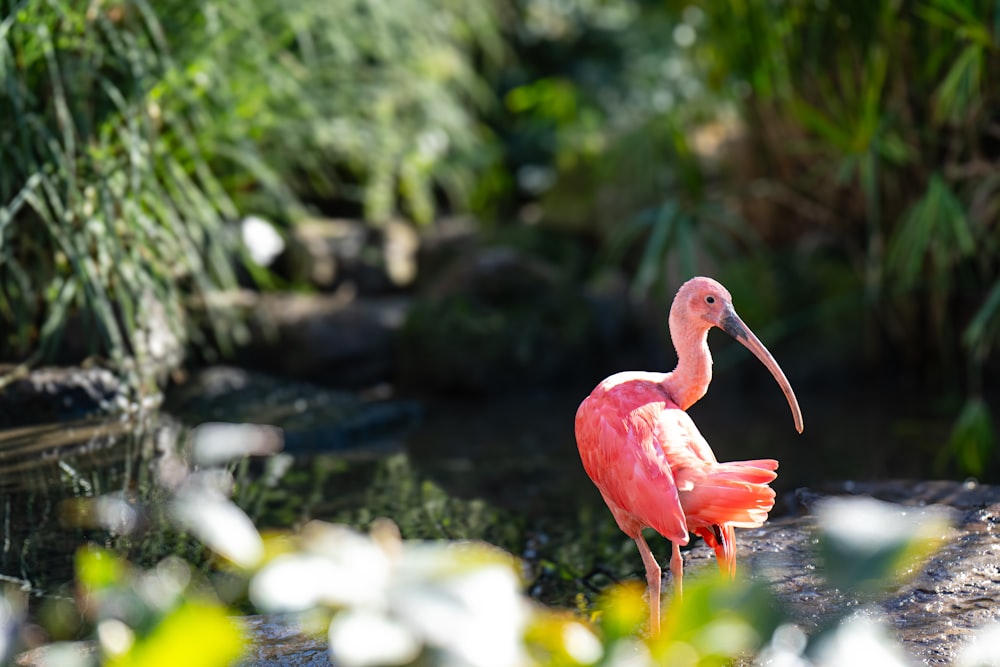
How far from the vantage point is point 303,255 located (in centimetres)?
715

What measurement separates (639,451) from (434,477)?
184 centimetres

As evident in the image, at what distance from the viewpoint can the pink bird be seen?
80.8 inches

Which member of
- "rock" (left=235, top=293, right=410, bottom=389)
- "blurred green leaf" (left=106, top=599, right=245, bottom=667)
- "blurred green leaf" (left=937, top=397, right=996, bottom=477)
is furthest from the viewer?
"rock" (left=235, top=293, right=410, bottom=389)

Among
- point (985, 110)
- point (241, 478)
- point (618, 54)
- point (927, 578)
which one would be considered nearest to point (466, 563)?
point (927, 578)

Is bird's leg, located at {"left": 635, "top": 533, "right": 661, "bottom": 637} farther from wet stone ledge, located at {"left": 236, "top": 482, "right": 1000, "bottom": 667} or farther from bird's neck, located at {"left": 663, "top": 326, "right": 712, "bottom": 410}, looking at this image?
bird's neck, located at {"left": 663, "top": 326, "right": 712, "bottom": 410}

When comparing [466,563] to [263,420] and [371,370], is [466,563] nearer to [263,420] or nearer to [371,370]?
[263,420]

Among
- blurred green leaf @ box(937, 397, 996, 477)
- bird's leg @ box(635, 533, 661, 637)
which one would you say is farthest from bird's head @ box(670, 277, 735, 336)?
blurred green leaf @ box(937, 397, 996, 477)

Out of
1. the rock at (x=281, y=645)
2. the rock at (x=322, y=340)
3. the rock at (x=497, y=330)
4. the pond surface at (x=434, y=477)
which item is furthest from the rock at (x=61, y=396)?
the rock at (x=497, y=330)

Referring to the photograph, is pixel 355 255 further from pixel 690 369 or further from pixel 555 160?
pixel 690 369

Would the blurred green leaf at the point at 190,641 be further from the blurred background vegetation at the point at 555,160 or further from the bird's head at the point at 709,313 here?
the blurred background vegetation at the point at 555,160

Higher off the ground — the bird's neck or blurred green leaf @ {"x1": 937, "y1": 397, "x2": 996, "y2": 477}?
the bird's neck

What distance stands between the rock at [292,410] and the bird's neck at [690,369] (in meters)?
2.02

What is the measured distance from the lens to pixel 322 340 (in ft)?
20.0

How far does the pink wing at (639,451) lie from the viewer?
2096 millimetres
